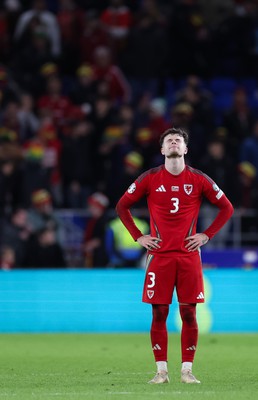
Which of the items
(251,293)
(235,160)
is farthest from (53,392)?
(235,160)

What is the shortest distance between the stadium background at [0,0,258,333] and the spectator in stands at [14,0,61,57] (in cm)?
9

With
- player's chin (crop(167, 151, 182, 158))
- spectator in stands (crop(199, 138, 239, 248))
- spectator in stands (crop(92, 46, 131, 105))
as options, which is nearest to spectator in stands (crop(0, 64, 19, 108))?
spectator in stands (crop(92, 46, 131, 105))

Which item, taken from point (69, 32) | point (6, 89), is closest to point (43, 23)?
point (69, 32)

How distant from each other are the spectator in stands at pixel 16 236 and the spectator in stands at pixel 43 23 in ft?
16.5

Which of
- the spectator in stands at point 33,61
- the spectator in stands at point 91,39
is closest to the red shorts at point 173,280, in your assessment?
the spectator in stands at point 33,61

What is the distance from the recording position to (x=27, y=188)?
22.1 metres

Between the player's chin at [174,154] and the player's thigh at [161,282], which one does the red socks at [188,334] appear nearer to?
the player's thigh at [161,282]

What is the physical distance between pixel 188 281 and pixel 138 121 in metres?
12.8

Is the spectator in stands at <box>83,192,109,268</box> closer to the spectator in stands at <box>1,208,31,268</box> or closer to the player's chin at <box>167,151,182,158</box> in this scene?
the spectator in stands at <box>1,208,31,268</box>

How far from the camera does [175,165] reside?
460 inches

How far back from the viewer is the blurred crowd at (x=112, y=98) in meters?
22.5

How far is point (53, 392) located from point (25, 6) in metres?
16.8

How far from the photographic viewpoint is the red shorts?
38.1 ft

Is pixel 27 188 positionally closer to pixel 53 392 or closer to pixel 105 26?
pixel 105 26
